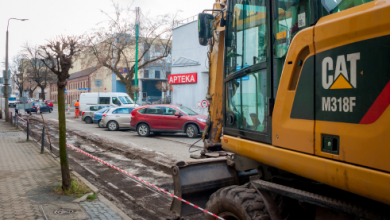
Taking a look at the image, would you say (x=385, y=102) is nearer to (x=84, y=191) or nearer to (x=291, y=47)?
(x=291, y=47)

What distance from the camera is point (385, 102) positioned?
187 centimetres

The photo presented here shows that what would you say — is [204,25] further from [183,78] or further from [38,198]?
[183,78]

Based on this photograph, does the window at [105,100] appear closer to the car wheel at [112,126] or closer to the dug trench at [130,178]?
the car wheel at [112,126]

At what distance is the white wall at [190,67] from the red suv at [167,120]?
10.2m

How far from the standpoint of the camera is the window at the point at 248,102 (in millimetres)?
3084

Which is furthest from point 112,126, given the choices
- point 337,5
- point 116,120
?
point 337,5

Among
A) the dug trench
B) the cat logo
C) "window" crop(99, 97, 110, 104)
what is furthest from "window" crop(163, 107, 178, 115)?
the cat logo

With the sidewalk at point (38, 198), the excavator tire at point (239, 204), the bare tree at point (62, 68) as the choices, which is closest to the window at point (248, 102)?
the excavator tire at point (239, 204)

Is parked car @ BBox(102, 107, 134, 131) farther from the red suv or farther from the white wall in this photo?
the white wall

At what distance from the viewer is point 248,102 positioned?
338 cm

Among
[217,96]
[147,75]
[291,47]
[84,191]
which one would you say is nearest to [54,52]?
[84,191]

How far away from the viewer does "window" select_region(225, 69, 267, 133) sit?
3084mm

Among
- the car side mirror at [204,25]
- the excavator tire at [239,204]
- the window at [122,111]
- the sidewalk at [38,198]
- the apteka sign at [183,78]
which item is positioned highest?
the apteka sign at [183,78]

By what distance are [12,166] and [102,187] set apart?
3.24 m
